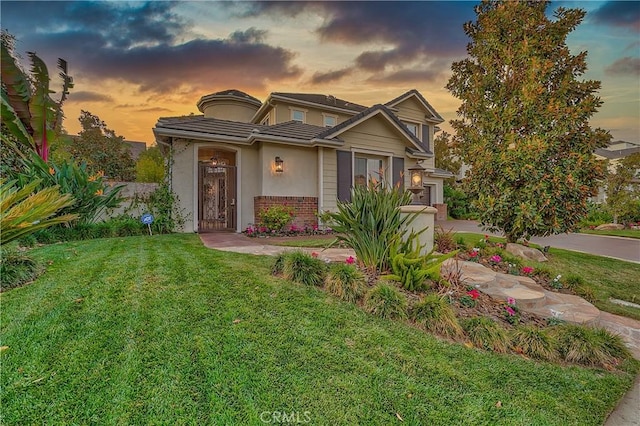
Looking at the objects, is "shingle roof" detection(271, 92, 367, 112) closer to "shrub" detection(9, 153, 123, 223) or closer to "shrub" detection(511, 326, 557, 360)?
"shrub" detection(9, 153, 123, 223)

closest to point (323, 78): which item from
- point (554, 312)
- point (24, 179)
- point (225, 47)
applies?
point (225, 47)

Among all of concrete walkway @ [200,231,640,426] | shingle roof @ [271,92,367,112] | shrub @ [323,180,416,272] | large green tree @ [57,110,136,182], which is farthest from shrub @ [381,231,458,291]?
large green tree @ [57,110,136,182]

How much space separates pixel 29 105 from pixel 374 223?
9554mm

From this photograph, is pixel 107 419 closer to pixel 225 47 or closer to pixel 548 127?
pixel 548 127

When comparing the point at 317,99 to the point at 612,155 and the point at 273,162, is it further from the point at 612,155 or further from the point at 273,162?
the point at 612,155

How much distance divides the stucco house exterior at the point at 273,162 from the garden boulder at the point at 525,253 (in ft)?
13.3

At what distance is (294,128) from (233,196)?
3.81 metres

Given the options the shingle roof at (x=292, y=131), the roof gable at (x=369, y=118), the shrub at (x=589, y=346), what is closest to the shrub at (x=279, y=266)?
the shrub at (x=589, y=346)

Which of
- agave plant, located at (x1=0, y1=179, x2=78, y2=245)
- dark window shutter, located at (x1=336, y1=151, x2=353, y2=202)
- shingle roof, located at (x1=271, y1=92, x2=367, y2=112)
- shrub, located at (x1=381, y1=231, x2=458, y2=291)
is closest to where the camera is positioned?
agave plant, located at (x1=0, y1=179, x2=78, y2=245)

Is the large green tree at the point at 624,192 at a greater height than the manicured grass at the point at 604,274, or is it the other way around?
the large green tree at the point at 624,192

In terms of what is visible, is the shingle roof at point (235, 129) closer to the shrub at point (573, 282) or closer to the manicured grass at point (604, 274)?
the manicured grass at point (604, 274)

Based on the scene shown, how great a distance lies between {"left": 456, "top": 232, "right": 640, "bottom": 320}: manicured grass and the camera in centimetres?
499

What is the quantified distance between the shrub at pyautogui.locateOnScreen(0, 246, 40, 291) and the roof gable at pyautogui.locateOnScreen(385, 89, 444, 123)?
1713 centimetres

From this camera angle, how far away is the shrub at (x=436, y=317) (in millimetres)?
3109
